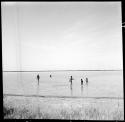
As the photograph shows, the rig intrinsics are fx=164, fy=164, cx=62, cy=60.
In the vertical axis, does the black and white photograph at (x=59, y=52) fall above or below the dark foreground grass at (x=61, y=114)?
above

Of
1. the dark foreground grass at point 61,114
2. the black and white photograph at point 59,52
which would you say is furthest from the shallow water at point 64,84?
the dark foreground grass at point 61,114

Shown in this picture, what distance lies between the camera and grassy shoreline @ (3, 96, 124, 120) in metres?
2.04

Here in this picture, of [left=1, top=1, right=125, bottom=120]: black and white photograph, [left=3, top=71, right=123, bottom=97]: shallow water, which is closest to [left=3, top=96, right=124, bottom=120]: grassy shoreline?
[left=1, top=1, right=125, bottom=120]: black and white photograph

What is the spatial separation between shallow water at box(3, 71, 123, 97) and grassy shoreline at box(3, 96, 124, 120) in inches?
4.4

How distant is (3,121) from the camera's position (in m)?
1.97

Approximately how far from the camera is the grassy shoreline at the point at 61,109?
80.3 inches

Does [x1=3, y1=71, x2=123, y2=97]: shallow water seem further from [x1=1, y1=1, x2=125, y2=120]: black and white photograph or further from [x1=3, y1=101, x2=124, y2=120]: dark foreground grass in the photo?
[x1=3, y1=101, x2=124, y2=120]: dark foreground grass

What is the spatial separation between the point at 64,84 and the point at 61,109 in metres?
0.38

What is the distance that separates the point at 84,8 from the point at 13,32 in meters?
0.96

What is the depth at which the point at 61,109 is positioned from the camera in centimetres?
211

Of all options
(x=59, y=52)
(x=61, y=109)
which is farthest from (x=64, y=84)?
(x=59, y=52)

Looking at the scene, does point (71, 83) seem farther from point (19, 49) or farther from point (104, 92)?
point (19, 49)

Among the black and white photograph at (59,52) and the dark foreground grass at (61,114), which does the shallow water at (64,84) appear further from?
the dark foreground grass at (61,114)

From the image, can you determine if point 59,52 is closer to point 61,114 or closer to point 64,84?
point 64,84
